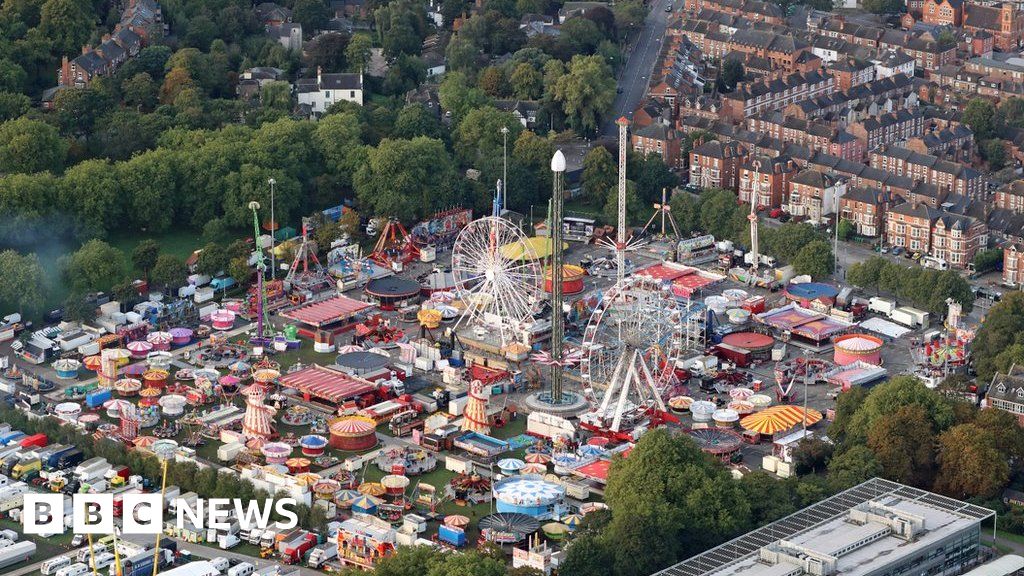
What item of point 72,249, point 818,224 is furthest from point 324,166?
point 818,224

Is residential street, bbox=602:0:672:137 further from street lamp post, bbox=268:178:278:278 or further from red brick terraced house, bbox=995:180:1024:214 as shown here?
street lamp post, bbox=268:178:278:278

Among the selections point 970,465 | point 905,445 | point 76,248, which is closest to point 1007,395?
point 970,465

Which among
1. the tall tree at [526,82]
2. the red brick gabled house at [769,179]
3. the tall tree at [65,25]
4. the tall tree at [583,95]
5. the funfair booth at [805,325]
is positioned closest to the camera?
the funfair booth at [805,325]

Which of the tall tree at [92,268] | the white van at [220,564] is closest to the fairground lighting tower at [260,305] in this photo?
the tall tree at [92,268]

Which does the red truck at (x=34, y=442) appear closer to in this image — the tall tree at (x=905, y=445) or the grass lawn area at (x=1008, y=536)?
the tall tree at (x=905, y=445)

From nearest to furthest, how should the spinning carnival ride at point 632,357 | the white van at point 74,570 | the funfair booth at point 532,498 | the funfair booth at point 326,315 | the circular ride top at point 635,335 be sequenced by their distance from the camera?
1. the white van at point 74,570
2. the funfair booth at point 532,498
3. the spinning carnival ride at point 632,357
4. the circular ride top at point 635,335
5. the funfair booth at point 326,315

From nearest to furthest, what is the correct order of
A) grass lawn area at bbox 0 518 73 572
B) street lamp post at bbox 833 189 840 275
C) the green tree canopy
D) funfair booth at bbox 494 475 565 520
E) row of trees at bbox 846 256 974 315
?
grass lawn area at bbox 0 518 73 572, funfair booth at bbox 494 475 565 520, row of trees at bbox 846 256 974 315, the green tree canopy, street lamp post at bbox 833 189 840 275

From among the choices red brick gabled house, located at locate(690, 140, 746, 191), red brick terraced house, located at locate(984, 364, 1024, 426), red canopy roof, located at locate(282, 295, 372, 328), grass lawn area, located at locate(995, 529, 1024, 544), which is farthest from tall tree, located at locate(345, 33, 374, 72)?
grass lawn area, located at locate(995, 529, 1024, 544)
